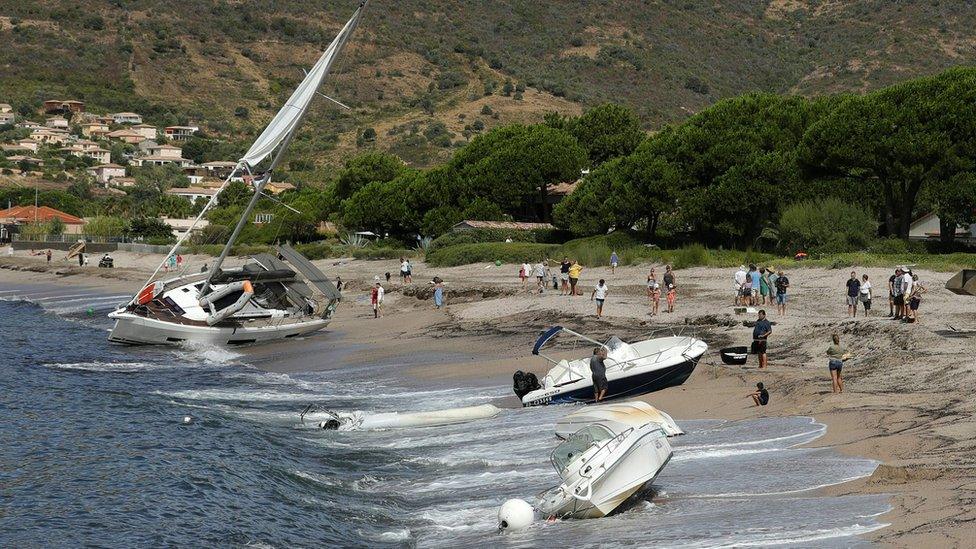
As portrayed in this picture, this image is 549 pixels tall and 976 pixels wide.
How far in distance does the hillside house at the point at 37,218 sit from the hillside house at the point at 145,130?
6644 centimetres

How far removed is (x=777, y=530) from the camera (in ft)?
43.0

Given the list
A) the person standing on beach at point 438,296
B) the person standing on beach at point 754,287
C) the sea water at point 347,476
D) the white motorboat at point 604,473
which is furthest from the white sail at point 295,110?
the white motorboat at point 604,473

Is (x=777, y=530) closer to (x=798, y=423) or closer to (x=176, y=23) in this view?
(x=798, y=423)

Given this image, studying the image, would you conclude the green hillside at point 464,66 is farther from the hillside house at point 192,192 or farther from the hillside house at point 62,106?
the hillside house at point 192,192

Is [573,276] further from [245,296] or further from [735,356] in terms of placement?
[735,356]

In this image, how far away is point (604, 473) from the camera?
1520 cm

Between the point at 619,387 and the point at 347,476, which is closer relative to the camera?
the point at 347,476

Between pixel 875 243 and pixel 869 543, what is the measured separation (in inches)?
1532

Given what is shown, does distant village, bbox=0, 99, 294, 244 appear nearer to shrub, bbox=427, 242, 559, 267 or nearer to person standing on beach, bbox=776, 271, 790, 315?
shrub, bbox=427, 242, 559, 267

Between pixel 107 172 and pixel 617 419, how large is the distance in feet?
516

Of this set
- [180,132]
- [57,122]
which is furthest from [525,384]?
[57,122]

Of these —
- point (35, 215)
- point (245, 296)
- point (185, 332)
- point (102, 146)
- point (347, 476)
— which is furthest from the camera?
point (102, 146)

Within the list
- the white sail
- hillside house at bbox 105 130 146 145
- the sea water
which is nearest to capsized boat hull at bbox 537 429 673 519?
the sea water

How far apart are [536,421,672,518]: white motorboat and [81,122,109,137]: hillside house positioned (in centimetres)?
17930
